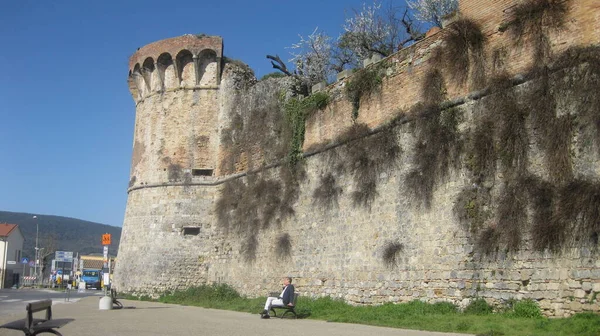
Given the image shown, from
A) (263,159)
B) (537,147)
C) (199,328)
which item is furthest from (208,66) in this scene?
(537,147)

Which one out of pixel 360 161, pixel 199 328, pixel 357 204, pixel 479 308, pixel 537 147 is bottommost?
pixel 199 328

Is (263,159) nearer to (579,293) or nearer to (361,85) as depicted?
(361,85)

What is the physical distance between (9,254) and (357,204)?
58.0m

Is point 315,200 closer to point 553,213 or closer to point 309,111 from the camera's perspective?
point 309,111

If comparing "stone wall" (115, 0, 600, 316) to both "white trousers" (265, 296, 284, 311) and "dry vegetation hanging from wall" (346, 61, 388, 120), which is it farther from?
"white trousers" (265, 296, 284, 311)

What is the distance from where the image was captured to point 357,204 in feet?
54.1

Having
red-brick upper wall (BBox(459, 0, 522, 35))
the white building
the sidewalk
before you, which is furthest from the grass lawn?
the white building

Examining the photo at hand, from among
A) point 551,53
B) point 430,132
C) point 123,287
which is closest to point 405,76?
point 430,132

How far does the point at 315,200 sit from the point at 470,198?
6.45 meters

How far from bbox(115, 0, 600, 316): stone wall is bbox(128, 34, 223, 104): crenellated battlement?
1.30 feet

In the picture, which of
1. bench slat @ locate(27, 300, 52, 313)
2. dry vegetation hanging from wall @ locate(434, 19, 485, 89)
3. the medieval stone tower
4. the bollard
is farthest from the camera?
the medieval stone tower

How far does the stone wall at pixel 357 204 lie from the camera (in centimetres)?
1131

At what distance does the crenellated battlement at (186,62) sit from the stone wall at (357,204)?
40cm

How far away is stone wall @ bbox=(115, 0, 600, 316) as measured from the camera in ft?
37.1
